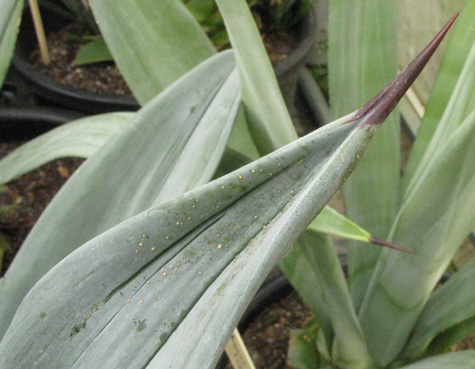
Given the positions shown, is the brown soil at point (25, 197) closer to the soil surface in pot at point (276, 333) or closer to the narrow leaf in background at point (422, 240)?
the soil surface in pot at point (276, 333)

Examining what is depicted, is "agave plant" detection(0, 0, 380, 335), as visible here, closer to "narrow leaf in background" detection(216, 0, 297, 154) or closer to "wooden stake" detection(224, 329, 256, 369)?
"narrow leaf in background" detection(216, 0, 297, 154)

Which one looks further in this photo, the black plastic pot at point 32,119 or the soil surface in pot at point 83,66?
the soil surface in pot at point 83,66

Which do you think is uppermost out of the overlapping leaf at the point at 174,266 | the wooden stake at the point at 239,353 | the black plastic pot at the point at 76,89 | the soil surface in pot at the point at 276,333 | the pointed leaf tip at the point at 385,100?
the pointed leaf tip at the point at 385,100

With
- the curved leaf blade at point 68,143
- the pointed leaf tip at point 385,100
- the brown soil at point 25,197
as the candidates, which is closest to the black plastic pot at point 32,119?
the brown soil at point 25,197

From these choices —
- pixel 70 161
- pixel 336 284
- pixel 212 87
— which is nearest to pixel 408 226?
pixel 336 284

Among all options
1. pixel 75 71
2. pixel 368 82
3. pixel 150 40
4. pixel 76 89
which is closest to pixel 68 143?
pixel 150 40

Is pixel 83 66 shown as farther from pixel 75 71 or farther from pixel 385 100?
pixel 385 100
